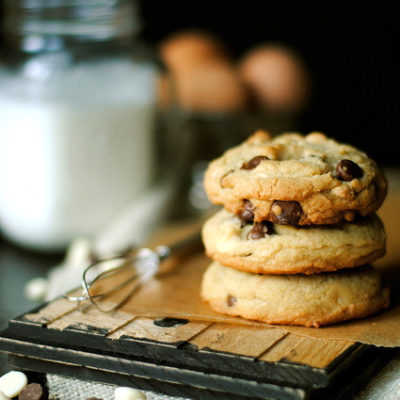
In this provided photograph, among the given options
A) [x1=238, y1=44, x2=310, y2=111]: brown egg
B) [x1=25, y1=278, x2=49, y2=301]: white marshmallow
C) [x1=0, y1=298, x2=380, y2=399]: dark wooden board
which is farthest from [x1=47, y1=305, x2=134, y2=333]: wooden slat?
[x1=238, y1=44, x2=310, y2=111]: brown egg

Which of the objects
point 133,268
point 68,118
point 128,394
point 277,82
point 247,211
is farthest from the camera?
point 277,82

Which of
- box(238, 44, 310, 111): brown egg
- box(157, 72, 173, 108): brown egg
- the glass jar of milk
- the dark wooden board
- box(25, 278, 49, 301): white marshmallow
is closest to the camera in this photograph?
the dark wooden board

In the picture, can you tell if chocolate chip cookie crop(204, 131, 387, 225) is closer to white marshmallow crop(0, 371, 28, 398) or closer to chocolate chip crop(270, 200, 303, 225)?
chocolate chip crop(270, 200, 303, 225)

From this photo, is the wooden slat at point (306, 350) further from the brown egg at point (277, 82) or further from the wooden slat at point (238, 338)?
the brown egg at point (277, 82)

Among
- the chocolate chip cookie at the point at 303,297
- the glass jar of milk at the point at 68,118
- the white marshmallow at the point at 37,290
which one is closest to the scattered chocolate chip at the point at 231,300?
the chocolate chip cookie at the point at 303,297

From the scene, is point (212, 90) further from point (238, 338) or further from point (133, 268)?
point (238, 338)

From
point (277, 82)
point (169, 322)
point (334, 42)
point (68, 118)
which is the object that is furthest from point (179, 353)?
point (334, 42)

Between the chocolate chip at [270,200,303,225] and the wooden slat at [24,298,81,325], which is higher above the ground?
the chocolate chip at [270,200,303,225]

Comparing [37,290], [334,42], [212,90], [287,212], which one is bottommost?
[37,290]
